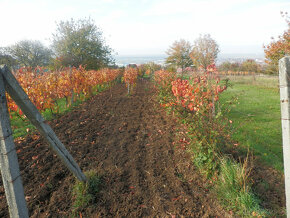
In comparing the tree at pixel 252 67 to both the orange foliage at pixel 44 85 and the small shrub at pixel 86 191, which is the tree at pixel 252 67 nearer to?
the orange foliage at pixel 44 85

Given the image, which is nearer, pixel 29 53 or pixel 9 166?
pixel 9 166

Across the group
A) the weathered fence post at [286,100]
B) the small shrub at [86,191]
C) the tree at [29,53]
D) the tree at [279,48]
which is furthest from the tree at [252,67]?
the tree at [29,53]

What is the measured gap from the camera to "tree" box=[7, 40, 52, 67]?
28.2 meters

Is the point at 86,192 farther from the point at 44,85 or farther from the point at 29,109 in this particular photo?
the point at 44,85

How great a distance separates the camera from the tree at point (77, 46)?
67.4ft

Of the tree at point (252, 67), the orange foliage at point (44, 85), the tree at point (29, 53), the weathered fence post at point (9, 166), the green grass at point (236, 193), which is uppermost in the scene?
the tree at point (29, 53)

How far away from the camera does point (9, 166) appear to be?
1.46m

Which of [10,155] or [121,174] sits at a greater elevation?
[10,155]

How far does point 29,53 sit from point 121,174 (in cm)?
3390

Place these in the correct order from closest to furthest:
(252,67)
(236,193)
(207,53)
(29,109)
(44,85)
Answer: (29,109), (236,193), (44,85), (207,53), (252,67)

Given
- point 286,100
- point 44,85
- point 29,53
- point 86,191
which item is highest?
point 29,53

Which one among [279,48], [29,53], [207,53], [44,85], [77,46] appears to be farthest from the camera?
[29,53]

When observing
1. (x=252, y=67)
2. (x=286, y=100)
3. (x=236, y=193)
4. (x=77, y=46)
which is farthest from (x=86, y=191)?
(x=252, y=67)

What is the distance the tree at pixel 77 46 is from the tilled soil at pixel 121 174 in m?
17.3
